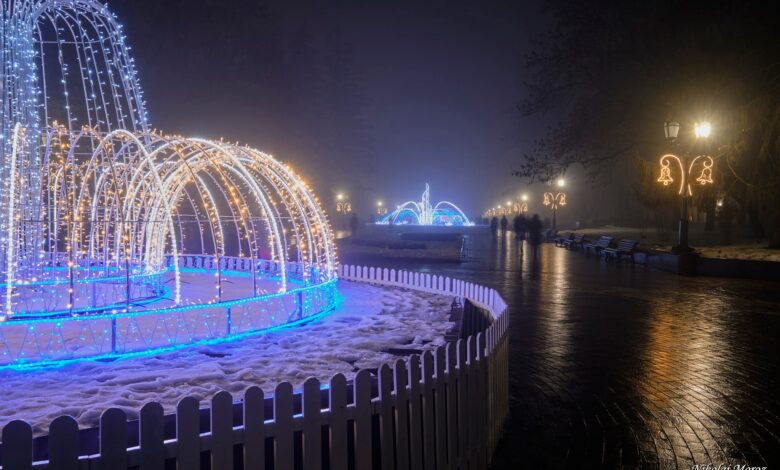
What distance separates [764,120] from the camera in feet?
69.0

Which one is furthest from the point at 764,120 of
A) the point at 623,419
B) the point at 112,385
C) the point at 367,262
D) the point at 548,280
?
the point at 112,385

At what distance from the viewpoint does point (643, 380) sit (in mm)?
6957

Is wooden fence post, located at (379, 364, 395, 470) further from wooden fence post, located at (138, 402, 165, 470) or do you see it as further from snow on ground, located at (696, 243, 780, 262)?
snow on ground, located at (696, 243, 780, 262)

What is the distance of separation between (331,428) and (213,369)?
12.7 ft

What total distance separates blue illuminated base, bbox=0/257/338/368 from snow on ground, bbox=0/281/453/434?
39cm

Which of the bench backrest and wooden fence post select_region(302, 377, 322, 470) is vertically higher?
the bench backrest

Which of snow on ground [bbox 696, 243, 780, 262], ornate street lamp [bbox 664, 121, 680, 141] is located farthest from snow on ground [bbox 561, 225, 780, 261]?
ornate street lamp [bbox 664, 121, 680, 141]

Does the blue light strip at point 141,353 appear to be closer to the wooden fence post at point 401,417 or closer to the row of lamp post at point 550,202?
the wooden fence post at point 401,417

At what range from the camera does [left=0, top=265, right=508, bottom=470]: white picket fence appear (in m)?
2.92

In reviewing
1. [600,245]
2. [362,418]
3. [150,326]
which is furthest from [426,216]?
[362,418]

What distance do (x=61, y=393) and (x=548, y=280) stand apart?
14143 mm

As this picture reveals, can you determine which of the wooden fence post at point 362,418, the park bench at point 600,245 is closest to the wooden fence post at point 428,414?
the wooden fence post at point 362,418

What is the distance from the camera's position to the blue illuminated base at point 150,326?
25.5 ft

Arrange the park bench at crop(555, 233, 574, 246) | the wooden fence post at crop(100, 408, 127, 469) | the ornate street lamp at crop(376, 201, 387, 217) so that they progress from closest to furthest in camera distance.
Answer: the wooden fence post at crop(100, 408, 127, 469), the park bench at crop(555, 233, 574, 246), the ornate street lamp at crop(376, 201, 387, 217)
